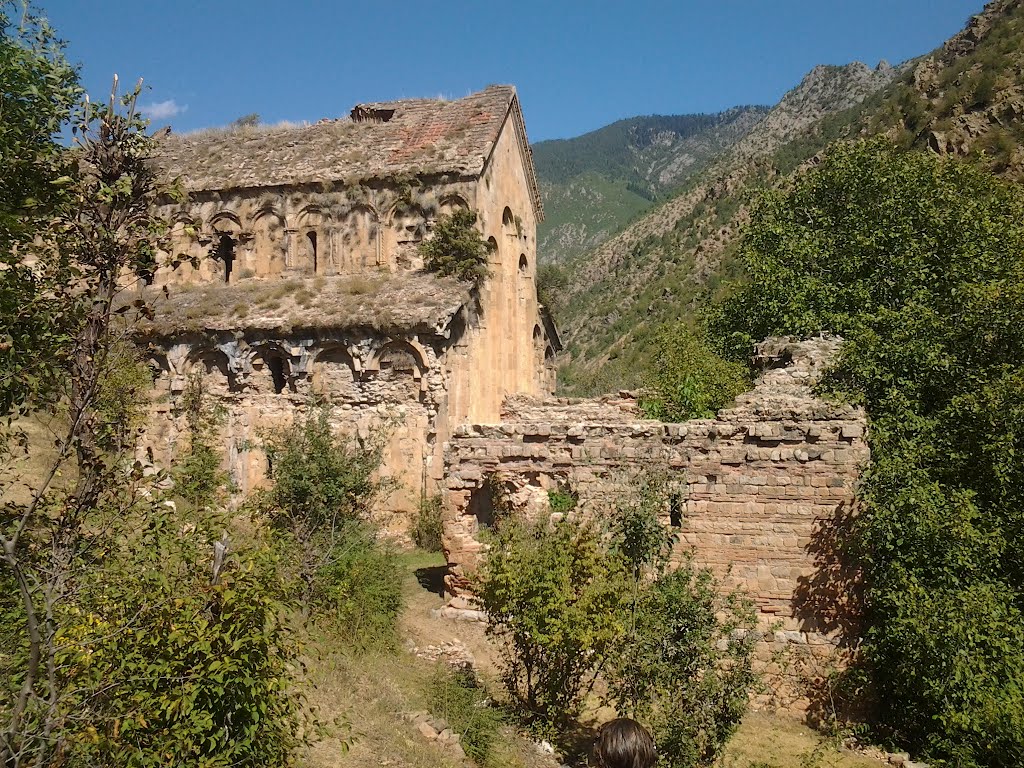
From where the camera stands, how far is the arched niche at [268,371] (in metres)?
15.6

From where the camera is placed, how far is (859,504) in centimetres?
786

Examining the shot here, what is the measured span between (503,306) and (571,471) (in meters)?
9.91

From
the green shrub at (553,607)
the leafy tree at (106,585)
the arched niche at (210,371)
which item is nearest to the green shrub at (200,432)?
the arched niche at (210,371)

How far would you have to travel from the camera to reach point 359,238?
17672 mm

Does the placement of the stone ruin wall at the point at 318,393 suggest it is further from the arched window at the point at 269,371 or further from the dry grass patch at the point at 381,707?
the dry grass patch at the point at 381,707

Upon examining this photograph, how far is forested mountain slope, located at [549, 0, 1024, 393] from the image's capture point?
101 ft

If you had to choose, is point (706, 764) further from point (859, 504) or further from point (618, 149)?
point (618, 149)

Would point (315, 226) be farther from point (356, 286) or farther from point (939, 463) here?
point (939, 463)

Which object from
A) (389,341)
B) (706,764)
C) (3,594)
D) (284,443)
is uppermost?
(389,341)

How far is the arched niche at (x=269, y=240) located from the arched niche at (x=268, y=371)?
349 cm

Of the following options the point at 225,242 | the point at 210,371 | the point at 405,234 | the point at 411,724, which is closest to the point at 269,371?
the point at 210,371

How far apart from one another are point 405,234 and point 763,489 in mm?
11703

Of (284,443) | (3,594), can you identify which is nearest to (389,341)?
(284,443)

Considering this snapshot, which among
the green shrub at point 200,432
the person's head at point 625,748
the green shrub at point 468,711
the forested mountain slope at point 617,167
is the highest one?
the forested mountain slope at point 617,167
